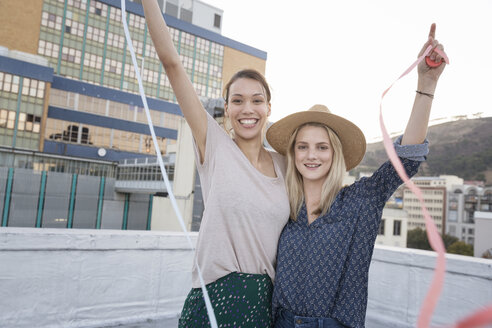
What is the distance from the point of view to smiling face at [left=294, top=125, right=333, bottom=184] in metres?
1.49

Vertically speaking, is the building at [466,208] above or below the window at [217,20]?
below

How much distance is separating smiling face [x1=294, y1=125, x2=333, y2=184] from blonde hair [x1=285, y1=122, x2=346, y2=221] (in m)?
0.02

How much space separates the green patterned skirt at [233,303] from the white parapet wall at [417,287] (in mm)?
1837

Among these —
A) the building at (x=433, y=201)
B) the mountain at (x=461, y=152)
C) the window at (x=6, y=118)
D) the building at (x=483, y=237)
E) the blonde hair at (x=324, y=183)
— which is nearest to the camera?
the blonde hair at (x=324, y=183)

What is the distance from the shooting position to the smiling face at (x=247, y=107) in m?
1.50

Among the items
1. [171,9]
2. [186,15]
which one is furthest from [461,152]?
[171,9]

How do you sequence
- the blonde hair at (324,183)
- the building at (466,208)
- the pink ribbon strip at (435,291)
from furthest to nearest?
the building at (466,208) < the blonde hair at (324,183) < the pink ribbon strip at (435,291)

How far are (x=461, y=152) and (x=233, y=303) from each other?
13179 cm

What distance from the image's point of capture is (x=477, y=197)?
8562 cm

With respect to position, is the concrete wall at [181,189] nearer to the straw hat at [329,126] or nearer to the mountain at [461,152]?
the straw hat at [329,126]

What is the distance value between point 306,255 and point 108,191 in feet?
70.0

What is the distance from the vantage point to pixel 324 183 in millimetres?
1482

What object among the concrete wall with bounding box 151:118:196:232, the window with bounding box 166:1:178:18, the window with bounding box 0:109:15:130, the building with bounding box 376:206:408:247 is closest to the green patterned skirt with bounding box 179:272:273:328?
the concrete wall with bounding box 151:118:196:232

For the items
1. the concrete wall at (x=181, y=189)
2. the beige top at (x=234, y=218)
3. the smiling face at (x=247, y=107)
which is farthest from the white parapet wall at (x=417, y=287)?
the concrete wall at (x=181, y=189)
